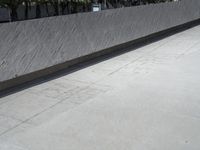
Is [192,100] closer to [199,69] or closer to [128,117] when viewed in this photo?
[128,117]

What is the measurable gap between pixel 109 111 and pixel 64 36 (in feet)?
9.92

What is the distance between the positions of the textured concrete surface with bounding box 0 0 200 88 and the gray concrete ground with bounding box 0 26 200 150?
517 mm

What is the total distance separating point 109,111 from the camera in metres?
5.18

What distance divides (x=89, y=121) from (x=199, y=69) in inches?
159

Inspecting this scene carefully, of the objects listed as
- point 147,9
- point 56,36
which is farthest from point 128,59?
point 147,9

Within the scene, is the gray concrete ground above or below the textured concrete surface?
below

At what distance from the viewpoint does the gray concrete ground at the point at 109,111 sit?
163 inches

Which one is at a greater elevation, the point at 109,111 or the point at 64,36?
the point at 64,36

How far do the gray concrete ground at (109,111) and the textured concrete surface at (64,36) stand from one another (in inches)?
20.3

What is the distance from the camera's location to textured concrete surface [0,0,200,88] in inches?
246

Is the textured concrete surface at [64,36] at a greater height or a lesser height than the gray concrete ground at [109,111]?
greater

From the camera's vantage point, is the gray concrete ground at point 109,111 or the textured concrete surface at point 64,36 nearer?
the gray concrete ground at point 109,111

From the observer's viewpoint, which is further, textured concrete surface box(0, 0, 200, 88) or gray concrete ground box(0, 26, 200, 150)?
textured concrete surface box(0, 0, 200, 88)

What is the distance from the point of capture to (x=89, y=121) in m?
4.79
